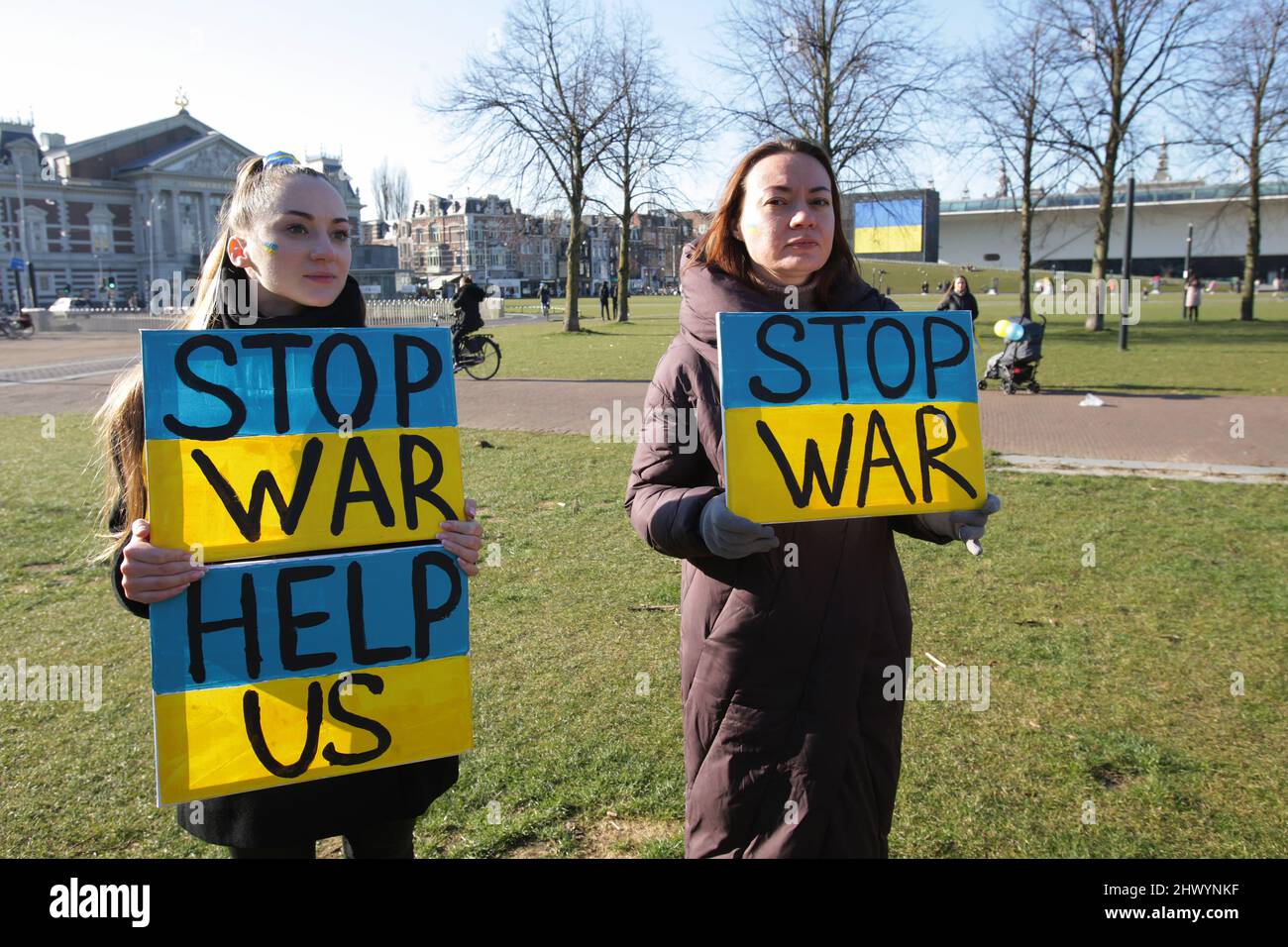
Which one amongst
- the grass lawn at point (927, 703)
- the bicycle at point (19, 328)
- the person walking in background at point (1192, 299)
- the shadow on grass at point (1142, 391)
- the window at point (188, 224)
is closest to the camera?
the grass lawn at point (927, 703)

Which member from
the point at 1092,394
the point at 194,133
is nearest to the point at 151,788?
the point at 1092,394

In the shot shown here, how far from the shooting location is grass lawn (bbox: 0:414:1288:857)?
3.09 m

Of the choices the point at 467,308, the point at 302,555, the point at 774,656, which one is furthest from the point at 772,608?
the point at 467,308

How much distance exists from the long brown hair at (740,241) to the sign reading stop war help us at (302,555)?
27.1 inches

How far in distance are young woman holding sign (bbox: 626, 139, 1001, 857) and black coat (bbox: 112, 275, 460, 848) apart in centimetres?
64

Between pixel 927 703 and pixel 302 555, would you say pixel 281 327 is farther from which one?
pixel 927 703

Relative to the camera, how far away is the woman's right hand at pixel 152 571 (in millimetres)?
1788

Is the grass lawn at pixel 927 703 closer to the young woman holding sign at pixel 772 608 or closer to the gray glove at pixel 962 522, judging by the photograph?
the young woman holding sign at pixel 772 608

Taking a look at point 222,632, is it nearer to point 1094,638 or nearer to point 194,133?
point 1094,638

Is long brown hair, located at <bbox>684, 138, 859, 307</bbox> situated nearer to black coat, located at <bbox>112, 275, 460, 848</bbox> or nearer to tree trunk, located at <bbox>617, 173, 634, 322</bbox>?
black coat, located at <bbox>112, 275, 460, 848</bbox>

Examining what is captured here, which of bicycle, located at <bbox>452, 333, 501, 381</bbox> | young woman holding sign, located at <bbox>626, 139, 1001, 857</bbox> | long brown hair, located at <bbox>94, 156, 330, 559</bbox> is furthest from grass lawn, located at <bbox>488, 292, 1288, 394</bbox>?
long brown hair, located at <bbox>94, 156, 330, 559</bbox>

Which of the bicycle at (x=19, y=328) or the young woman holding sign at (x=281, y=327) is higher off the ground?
the bicycle at (x=19, y=328)

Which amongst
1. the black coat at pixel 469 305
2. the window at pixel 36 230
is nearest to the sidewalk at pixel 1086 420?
the black coat at pixel 469 305

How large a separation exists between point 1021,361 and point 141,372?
1361cm
